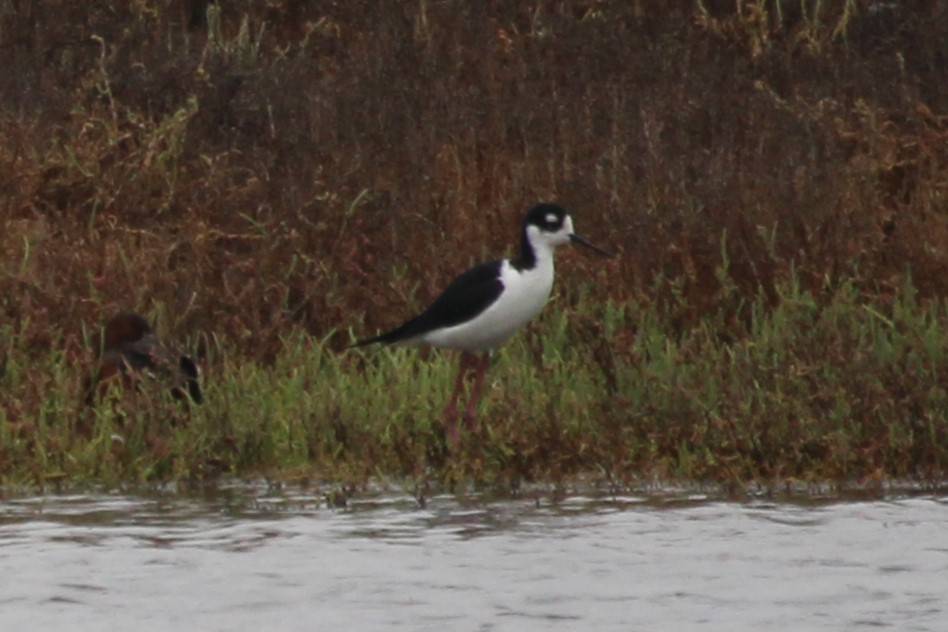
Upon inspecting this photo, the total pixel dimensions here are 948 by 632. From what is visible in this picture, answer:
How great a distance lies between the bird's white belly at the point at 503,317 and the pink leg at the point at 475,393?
77 millimetres

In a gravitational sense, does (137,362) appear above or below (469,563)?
above

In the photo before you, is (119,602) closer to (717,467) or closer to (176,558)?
(176,558)

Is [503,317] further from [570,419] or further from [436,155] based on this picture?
[436,155]

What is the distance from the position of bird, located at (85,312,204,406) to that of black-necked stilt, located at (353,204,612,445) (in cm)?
79

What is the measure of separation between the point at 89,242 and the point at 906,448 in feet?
16.2

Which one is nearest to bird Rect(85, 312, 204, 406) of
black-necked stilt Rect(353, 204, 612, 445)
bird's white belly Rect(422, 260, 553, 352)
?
black-necked stilt Rect(353, 204, 612, 445)

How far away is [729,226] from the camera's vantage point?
11.9 m

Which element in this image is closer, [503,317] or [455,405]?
[455,405]

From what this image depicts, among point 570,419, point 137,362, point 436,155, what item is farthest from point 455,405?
point 436,155

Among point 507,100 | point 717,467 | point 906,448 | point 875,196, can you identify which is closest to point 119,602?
point 717,467

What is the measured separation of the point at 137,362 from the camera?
1015 cm

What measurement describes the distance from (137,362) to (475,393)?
5.05 ft

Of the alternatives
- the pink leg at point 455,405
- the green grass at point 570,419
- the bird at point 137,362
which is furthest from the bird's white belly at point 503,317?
the bird at point 137,362

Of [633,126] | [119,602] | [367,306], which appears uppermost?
[633,126]
